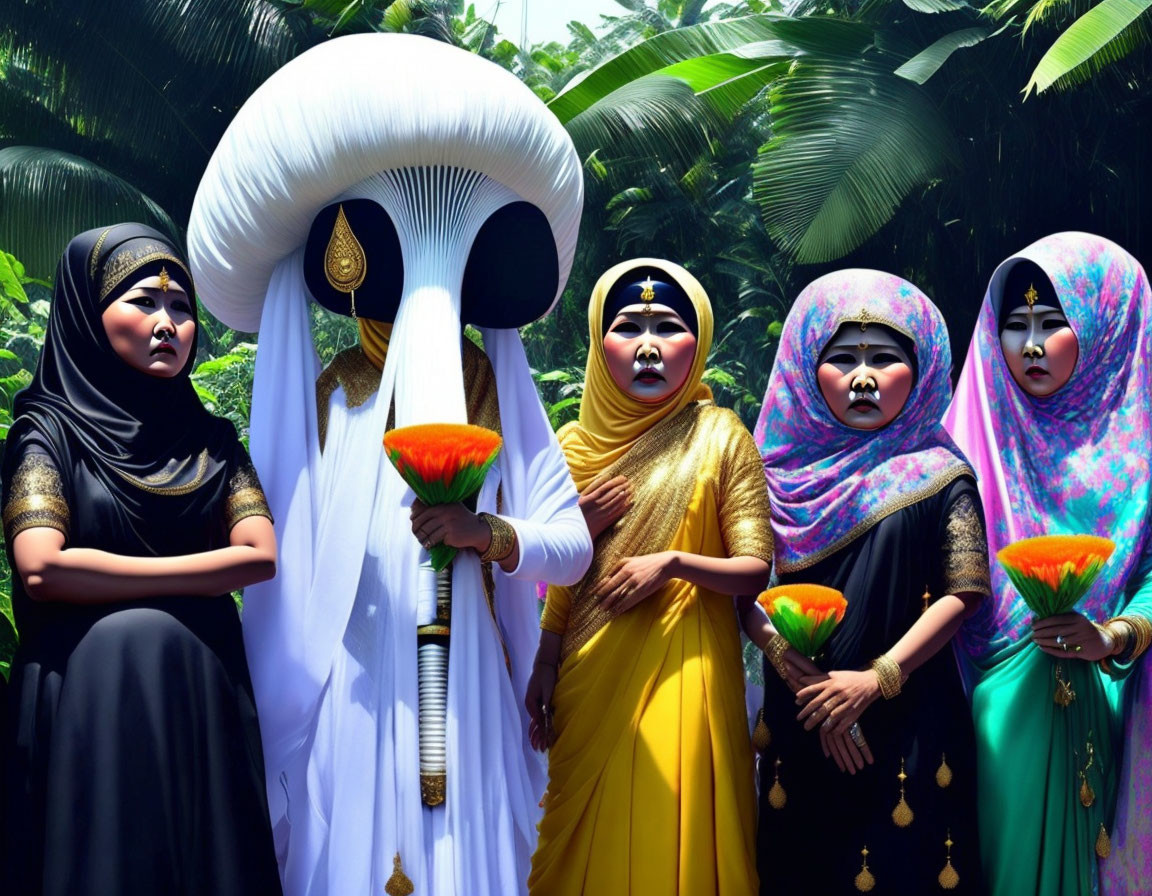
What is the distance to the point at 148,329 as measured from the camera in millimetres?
3840

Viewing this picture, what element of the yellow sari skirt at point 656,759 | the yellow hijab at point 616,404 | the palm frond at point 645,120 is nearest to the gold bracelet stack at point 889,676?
the yellow sari skirt at point 656,759

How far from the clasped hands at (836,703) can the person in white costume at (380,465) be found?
729 mm

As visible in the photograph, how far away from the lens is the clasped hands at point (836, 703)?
4.25m

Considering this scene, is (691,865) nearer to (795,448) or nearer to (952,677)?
(952,677)

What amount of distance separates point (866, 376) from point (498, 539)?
4.16ft

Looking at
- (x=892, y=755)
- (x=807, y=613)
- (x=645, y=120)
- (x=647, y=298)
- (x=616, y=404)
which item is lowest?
(x=892, y=755)

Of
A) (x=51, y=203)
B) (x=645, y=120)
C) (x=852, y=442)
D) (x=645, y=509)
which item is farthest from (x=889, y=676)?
(x=51, y=203)

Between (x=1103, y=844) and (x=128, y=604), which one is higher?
(x=128, y=604)

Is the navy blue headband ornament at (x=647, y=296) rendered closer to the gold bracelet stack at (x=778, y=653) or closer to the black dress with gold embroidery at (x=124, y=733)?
the gold bracelet stack at (x=778, y=653)

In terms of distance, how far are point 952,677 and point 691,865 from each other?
94cm

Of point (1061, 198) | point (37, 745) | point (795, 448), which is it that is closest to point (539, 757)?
point (795, 448)

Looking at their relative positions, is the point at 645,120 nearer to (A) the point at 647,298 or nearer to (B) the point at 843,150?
(B) the point at 843,150

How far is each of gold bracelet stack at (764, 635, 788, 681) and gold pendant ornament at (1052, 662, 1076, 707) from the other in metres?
0.76

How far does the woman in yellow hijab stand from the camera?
4.36 metres
